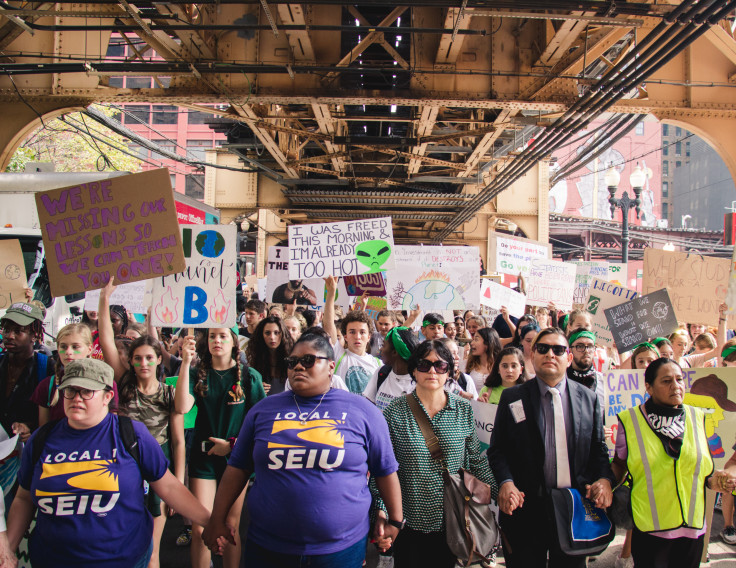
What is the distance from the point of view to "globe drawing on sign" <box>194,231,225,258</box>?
5.26 m

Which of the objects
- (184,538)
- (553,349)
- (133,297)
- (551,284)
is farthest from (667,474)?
(133,297)

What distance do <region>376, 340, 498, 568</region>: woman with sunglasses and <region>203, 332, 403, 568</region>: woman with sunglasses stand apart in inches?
10.5

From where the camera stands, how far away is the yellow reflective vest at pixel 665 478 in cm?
340

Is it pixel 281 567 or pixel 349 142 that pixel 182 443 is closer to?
pixel 281 567

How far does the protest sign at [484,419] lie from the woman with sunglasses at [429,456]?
37.2 inches

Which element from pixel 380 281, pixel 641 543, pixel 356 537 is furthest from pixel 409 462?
pixel 380 281

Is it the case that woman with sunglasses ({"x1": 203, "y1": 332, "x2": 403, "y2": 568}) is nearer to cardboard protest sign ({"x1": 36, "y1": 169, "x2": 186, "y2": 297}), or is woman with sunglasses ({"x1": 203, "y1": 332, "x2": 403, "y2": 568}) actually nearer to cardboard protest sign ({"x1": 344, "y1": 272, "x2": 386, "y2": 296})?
cardboard protest sign ({"x1": 36, "y1": 169, "x2": 186, "y2": 297})

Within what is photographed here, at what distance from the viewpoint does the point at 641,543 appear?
352 cm

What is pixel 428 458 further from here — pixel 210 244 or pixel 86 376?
pixel 210 244

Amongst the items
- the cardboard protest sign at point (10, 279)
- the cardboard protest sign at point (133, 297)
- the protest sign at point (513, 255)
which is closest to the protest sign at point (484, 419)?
the cardboard protest sign at point (10, 279)

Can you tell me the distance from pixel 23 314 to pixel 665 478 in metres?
4.65

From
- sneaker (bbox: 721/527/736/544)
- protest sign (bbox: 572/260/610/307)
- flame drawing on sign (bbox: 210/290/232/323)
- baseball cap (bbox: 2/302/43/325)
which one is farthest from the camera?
protest sign (bbox: 572/260/610/307)

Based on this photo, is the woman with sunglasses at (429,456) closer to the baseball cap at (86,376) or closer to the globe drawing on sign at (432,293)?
the baseball cap at (86,376)

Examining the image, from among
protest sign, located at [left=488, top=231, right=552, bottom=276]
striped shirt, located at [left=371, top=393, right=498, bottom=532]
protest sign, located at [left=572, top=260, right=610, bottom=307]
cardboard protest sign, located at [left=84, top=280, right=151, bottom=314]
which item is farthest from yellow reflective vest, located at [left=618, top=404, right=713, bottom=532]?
protest sign, located at [left=572, top=260, right=610, bottom=307]
